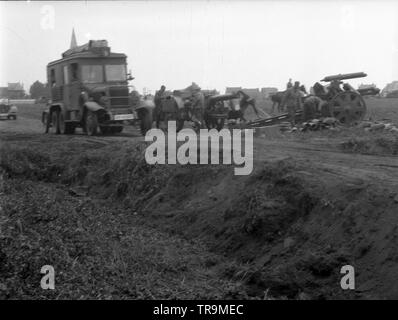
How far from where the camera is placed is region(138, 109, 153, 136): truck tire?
62.0 feet

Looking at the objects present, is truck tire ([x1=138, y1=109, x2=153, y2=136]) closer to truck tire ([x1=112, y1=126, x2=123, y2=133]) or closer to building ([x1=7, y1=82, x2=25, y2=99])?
truck tire ([x1=112, y1=126, x2=123, y2=133])

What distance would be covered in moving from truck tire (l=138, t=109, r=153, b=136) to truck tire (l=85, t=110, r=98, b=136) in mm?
1460

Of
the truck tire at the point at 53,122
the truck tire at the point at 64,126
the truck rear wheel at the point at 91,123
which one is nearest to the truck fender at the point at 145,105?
the truck rear wheel at the point at 91,123

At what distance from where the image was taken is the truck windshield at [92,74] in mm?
18594

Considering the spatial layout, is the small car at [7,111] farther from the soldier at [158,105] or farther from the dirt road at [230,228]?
the dirt road at [230,228]

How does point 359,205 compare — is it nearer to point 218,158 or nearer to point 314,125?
point 218,158

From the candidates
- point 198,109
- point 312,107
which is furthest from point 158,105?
point 312,107

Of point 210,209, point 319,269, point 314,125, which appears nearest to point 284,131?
point 314,125

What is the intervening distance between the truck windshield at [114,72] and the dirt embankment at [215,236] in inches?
329

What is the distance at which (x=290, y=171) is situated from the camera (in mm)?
8695

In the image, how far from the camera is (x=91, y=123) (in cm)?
1859

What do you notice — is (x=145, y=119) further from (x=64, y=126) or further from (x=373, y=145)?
(x=373, y=145)

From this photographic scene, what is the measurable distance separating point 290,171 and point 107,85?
11.2 metres

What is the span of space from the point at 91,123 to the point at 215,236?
36.2 feet
